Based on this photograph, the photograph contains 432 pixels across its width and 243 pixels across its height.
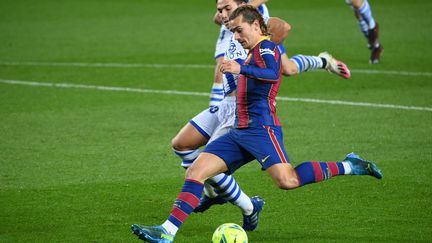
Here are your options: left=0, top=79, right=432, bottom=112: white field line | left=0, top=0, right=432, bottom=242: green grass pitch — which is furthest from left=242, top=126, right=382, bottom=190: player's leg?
left=0, top=79, right=432, bottom=112: white field line

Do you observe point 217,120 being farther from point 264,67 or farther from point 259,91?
point 264,67

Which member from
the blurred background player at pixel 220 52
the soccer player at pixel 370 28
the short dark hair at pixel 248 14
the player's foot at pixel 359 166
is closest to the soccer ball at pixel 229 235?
the player's foot at pixel 359 166

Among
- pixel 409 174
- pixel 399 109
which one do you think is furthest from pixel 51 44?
pixel 409 174

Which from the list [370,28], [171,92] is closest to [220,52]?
[171,92]

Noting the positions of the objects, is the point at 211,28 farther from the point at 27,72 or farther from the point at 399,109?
the point at 399,109

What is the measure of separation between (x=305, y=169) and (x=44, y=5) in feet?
66.1

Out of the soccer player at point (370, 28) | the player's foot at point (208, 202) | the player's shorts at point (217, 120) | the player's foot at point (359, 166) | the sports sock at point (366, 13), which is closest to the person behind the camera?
the player's foot at point (359, 166)

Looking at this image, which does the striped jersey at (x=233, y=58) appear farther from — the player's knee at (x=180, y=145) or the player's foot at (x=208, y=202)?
the player's foot at (x=208, y=202)

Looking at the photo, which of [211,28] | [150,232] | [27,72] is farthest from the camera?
[211,28]

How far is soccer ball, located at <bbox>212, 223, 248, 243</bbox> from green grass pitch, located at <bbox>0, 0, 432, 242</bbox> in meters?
0.50

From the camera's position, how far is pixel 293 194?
923cm

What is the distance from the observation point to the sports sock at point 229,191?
8.07 meters

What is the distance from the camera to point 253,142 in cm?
751

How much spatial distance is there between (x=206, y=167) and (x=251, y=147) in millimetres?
397
